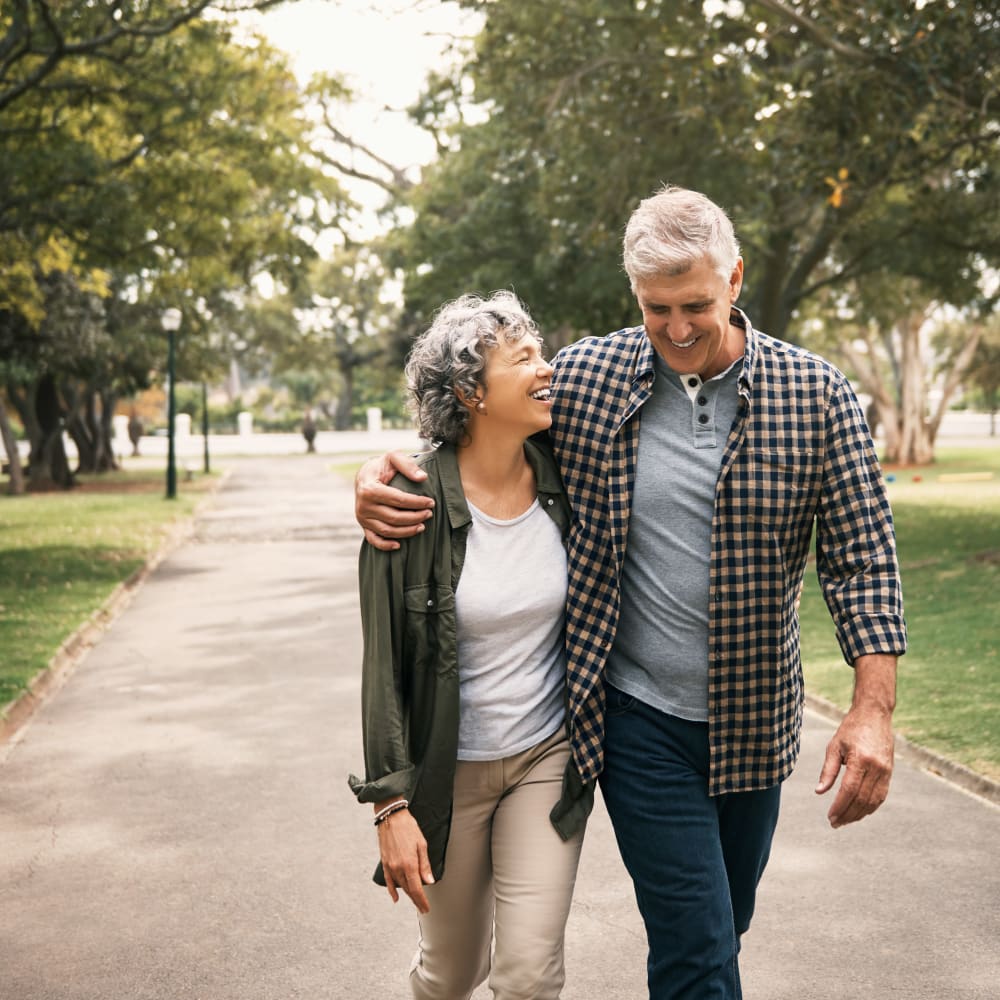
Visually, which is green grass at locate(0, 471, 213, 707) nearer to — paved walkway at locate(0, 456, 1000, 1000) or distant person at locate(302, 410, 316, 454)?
paved walkway at locate(0, 456, 1000, 1000)

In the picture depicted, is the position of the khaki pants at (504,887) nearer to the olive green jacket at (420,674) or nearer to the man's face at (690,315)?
the olive green jacket at (420,674)

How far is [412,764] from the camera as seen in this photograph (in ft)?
10.3

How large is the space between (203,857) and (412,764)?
116 inches

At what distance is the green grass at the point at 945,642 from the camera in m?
7.72

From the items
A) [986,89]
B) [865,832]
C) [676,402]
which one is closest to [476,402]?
[676,402]

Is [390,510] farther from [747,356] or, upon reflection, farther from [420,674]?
[747,356]

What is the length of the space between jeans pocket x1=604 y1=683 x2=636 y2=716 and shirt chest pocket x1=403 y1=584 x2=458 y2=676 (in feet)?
1.19

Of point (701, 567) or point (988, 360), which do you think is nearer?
point (701, 567)

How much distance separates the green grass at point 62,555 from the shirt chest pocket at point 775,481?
6866mm

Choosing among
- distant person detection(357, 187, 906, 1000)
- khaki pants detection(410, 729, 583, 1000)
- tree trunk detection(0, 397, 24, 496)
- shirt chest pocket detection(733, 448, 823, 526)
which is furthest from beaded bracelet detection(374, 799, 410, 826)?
tree trunk detection(0, 397, 24, 496)

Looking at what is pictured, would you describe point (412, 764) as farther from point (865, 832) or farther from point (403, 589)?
point (865, 832)

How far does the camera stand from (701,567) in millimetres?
3100

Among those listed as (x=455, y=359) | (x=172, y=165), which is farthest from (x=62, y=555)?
(x=455, y=359)

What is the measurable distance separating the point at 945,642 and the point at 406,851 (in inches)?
333
